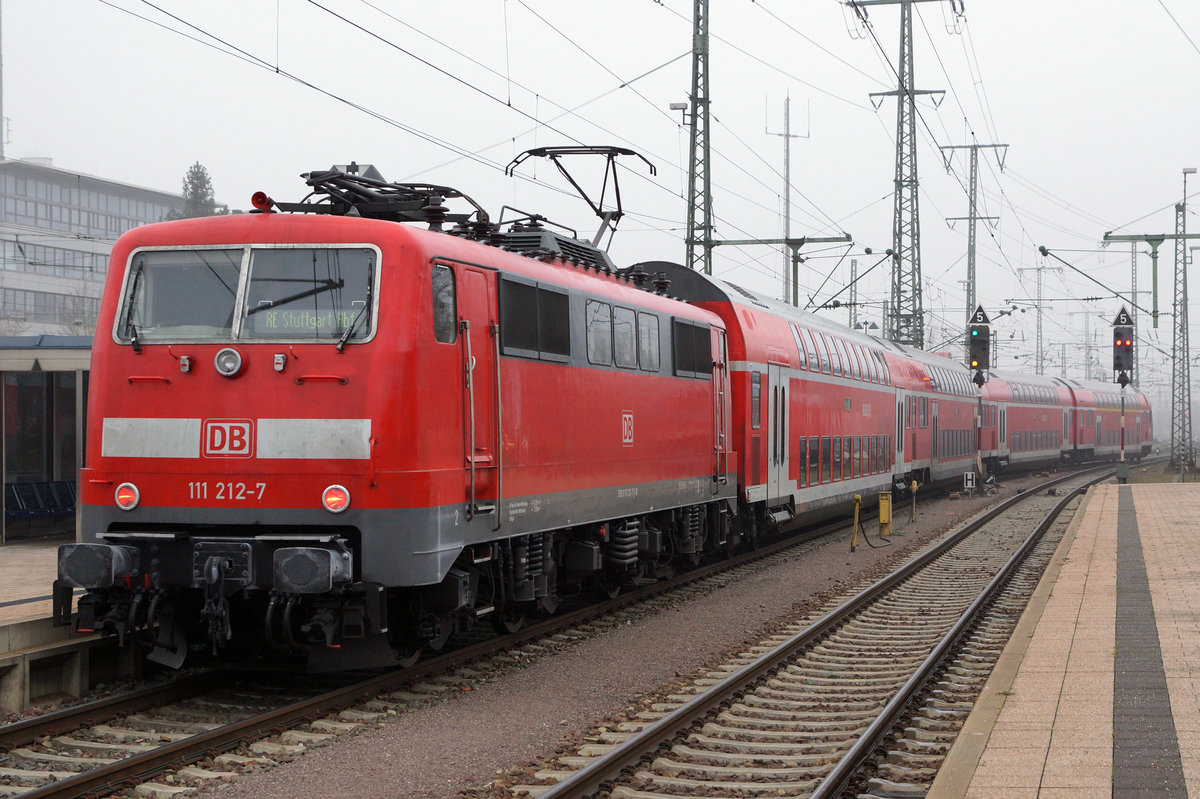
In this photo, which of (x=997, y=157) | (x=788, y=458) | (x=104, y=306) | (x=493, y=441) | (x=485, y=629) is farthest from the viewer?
(x=997, y=157)

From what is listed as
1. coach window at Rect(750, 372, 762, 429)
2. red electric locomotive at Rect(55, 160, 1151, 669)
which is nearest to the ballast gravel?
red electric locomotive at Rect(55, 160, 1151, 669)

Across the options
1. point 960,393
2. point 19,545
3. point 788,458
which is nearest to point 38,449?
point 19,545

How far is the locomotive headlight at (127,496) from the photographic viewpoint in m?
9.05

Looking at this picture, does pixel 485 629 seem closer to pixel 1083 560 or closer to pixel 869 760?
pixel 869 760

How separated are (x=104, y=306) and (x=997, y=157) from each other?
50087 mm

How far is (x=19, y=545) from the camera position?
16.4 metres

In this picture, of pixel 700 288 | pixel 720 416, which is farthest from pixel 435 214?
pixel 700 288

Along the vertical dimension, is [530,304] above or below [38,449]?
above

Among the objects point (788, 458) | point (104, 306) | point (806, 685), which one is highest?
point (104, 306)

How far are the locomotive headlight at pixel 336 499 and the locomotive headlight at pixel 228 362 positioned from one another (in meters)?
1.11

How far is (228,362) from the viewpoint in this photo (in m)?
8.98

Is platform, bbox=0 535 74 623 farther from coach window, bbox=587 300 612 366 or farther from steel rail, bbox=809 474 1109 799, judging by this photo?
steel rail, bbox=809 474 1109 799

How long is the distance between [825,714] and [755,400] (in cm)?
1003

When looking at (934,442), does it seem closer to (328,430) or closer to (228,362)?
(328,430)
